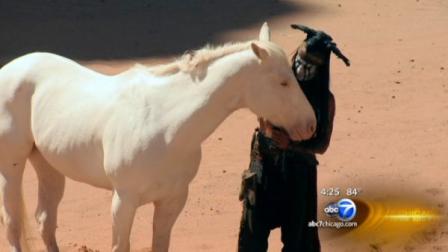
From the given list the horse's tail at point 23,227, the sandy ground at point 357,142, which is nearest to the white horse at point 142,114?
the horse's tail at point 23,227

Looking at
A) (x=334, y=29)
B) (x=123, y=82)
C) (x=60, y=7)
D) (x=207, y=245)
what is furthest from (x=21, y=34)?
(x=123, y=82)

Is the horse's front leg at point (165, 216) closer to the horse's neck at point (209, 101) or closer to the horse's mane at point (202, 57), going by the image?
the horse's neck at point (209, 101)

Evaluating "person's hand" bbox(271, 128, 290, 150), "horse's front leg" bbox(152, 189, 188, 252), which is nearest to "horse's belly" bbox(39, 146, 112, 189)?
"horse's front leg" bbox(152, 189, 188, 252)

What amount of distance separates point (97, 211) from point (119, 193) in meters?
2.33

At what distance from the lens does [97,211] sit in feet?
26.2

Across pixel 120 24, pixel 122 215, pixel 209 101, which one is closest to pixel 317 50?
pixel 209 101

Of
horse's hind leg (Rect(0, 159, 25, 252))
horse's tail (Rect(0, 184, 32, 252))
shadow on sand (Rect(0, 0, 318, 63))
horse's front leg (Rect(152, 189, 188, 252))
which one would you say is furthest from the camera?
shadow on sand (Rect(0, 0, 318, 63))

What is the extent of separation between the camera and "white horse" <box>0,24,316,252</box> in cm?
544

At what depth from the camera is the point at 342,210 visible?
6.68m

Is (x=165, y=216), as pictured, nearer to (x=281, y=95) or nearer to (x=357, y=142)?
(x=281, y=95)

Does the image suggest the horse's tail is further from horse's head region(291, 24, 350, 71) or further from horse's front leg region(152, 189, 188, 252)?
horse's head region(291, 24, 350, 71)

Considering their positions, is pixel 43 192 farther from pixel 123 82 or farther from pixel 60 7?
pixel 60 7

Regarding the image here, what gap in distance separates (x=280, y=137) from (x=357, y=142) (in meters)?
3.93

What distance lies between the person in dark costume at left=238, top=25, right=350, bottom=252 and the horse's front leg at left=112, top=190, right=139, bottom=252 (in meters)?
0.59
